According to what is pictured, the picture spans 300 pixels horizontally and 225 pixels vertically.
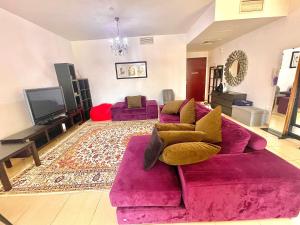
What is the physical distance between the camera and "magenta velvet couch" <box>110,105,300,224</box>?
1.14 metres

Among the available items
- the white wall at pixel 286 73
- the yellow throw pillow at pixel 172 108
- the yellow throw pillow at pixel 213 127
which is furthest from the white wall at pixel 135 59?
the yellow throw pillow at pixel 213 127

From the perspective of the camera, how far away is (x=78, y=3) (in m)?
2.56

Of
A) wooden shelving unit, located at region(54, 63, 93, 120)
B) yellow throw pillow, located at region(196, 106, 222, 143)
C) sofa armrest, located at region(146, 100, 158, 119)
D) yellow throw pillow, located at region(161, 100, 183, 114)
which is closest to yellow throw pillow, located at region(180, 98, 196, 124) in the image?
yellow throw pillow, located at region(161, 100, 183, 114)

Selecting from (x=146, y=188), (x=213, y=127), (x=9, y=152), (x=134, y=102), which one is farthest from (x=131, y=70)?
(x=146, y=188)

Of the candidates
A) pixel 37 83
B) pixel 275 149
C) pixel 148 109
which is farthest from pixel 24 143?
pixel 275 149

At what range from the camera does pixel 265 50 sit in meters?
3.49

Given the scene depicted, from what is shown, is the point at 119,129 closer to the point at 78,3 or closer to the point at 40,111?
the point at 40,111

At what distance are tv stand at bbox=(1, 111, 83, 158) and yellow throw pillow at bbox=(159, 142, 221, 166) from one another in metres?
2.36

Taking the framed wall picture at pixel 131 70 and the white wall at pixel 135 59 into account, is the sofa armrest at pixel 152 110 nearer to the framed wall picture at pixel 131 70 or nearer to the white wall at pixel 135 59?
the white wall at pixel 135 59

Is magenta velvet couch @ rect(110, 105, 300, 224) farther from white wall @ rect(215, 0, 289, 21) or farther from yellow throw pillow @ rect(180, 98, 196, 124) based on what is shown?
white wall @ rect(215, 0, 289, 21)

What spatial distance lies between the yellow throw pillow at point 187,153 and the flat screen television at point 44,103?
2.82 metres

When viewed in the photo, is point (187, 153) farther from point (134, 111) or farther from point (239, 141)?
point (134, 111)

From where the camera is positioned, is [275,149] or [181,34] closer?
[275,149]

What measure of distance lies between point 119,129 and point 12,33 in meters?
2.85
